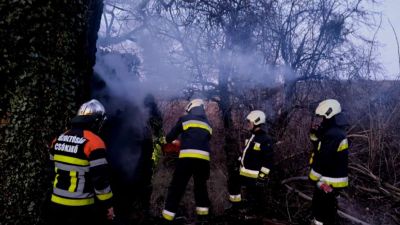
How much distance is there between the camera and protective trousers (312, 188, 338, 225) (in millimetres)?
4434

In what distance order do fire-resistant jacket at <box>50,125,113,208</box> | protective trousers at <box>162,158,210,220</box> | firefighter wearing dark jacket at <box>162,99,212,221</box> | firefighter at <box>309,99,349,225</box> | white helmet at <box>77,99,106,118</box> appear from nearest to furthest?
fire-resistant jacket at <box>50,125,113,208</box> → white helmet at <box>77,99,106,118</box> → firefighter at <box>309,99,349,225</box> → protective trousers at <box>162,158,210,220</box> → firefighter wearing dark jacket at <box>162,99,212,221</box>

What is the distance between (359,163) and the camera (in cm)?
716

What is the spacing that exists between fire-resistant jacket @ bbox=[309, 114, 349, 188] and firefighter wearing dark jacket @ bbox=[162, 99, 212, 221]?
1663 millimetres

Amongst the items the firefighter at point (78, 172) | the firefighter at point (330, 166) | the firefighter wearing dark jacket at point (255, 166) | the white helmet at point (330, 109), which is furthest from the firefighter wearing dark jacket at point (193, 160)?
the firefighter at point (78, 172)

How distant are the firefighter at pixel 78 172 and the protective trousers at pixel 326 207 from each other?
9.37ft

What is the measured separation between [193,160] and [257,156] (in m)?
1.26

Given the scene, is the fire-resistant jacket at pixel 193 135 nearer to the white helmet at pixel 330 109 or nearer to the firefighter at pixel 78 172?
the white helmet at pixel 330 109

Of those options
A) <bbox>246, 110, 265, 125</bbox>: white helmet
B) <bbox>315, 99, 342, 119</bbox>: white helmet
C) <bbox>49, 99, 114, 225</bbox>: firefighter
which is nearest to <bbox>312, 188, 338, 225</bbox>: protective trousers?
<bbox>315, 99, 342, 119</bbox>: white helmet

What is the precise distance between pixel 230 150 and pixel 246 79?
2024mm

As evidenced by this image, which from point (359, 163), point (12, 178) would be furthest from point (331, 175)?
point (12, 178)

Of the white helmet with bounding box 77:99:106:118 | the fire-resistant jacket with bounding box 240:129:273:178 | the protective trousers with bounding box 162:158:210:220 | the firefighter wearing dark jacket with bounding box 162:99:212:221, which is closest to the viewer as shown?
the white helmet with bounding box 77:99:106:118

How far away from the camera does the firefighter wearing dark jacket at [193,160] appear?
507 cm

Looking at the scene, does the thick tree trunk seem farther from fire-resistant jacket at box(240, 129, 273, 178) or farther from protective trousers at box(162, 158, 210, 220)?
fire-resistant jacket at box(240, 129, 273, 178)

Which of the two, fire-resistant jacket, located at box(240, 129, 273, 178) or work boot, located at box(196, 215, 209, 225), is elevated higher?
fire-resistant jacket, located at box(240, 129, 273, 178)
